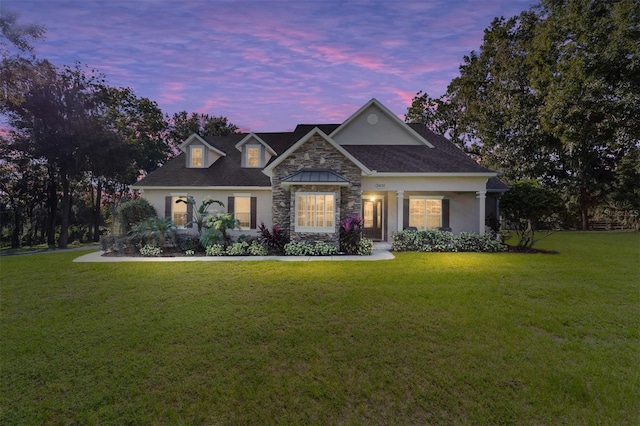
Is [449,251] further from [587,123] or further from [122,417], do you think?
[122,417]

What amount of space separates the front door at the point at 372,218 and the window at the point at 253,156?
689cm

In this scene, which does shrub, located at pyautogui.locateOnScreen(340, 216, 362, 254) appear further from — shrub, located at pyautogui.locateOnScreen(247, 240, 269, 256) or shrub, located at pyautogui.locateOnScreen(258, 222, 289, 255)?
shrub, located at pyautogui.locateOnScreen(247, 240, 269, 256)

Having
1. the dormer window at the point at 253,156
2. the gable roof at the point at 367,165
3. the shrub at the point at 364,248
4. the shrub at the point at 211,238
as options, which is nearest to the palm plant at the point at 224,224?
the shrub at the point at 211,238

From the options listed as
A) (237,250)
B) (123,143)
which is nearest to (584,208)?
(237,250)

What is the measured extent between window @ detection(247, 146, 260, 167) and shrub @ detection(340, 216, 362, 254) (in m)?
7.59

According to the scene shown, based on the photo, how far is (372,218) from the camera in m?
16.8

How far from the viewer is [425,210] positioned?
1591 centimetres

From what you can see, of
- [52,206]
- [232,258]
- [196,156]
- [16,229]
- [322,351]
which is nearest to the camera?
[322,351]

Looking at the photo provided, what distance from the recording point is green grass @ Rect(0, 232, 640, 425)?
340 cm

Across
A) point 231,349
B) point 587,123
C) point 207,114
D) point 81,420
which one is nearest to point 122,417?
point 81,420

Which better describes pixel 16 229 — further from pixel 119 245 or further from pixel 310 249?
pixel 310 249

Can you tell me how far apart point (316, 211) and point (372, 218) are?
491 cm

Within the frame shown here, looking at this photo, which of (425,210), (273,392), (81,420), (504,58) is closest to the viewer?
(81,420)

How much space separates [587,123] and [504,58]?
8.87 metres
